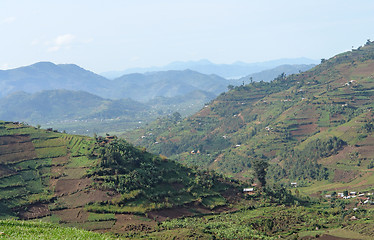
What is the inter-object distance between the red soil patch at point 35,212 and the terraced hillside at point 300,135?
7103 centimetres

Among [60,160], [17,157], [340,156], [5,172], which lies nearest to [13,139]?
[17,157]

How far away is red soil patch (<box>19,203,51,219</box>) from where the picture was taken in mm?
57875

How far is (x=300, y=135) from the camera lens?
136 m

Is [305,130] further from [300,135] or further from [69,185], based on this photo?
[69,185]

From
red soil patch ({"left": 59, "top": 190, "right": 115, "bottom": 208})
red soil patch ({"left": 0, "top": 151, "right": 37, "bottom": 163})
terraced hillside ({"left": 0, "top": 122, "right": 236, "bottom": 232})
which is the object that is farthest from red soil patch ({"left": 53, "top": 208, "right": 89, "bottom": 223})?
red soil patch ({"left": 0, "top": 151, "right": 37, "bottom": 163})

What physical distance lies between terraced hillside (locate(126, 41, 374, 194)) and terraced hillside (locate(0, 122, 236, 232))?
46974 millimetres

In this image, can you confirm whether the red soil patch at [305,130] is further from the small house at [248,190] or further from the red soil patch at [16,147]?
the red soil patch at [16,147]

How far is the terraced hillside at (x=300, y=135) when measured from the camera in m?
108

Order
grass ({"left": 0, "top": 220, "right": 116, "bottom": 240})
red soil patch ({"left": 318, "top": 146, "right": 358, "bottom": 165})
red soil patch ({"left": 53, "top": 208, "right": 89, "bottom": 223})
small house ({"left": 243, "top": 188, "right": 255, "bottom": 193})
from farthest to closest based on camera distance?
red soil patch ({"left": 318, "top": 146, "right": 358, "bottom": 165}) → small house ({"left": 243, "top": 188, "right": 255, "bottom": 193}) → red soil patch ({"left": 53, "top": 208, "right": 89, "bottom": 223}) → grass ({"left": 0, "top": 220, "right": 116, "bottom": 240})

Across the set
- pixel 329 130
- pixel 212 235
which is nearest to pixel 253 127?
pixel 329 130

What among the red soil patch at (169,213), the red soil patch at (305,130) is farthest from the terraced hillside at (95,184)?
the red soil patch at (305,130)

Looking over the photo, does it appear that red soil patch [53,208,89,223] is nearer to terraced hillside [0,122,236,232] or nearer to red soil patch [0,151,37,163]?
terraced hillside [0,122,236,232]

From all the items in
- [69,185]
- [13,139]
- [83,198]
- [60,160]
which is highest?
[13,139]

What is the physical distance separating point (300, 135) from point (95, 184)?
9677 centimetres
